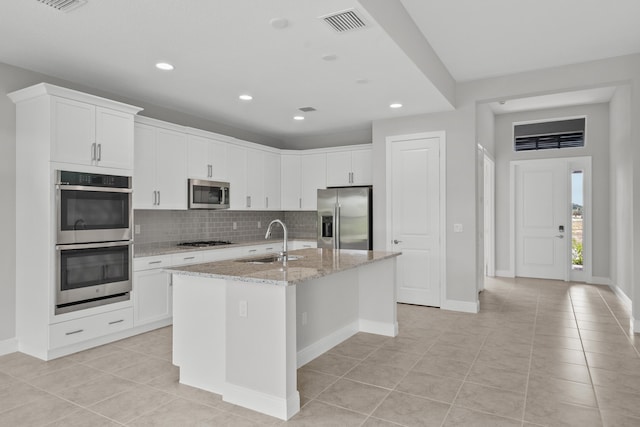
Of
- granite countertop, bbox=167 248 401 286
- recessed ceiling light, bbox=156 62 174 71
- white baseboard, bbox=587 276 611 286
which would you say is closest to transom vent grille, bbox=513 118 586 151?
white baseboard, bbox=587 276 611 286

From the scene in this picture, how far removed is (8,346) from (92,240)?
3.91ft

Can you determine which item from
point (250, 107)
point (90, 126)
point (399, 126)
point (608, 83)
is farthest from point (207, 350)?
point (608, 83)

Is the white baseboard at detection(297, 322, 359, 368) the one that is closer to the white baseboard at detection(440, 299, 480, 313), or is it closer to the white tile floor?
the white tile floor

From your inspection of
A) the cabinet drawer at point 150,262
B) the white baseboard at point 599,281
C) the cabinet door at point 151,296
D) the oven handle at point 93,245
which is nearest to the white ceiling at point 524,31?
the oven handle at point 93,245

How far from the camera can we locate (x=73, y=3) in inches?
101

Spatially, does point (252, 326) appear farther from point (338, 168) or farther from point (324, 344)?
point (338, 168)

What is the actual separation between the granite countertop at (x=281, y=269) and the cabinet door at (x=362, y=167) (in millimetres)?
2616

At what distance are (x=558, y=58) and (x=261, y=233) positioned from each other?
491 cm

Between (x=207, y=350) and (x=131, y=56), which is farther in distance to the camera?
(x=131, y=56)

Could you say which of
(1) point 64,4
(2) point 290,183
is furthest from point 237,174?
(1) point 64,4

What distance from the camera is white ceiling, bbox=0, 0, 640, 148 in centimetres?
274

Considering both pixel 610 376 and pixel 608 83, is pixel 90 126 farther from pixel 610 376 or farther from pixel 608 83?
pixel 608 83

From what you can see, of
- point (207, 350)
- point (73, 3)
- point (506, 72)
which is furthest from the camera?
point (506, 72)

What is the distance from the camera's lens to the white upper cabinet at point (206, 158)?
16.8ft
